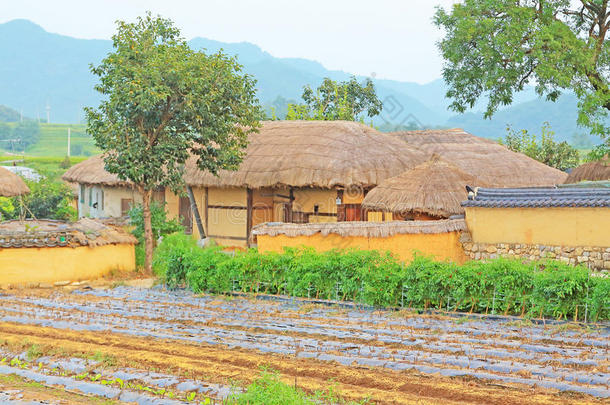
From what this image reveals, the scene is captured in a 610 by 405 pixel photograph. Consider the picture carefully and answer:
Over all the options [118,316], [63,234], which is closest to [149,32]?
[63,234]

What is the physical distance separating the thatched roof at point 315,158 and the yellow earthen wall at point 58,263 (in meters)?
3.78

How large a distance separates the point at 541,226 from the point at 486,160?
1094 centimetres

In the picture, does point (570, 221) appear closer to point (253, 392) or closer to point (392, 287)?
point (392, 287)

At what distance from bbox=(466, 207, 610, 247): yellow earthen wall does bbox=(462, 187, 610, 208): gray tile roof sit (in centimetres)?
19

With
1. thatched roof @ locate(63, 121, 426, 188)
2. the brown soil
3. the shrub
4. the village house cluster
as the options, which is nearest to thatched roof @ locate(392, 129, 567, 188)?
the village house cluster

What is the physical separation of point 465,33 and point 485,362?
36.9 ft

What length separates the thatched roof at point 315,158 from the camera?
62.2 feet

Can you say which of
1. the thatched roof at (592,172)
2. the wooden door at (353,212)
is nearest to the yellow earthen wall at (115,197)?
the wooden door at (353,212)

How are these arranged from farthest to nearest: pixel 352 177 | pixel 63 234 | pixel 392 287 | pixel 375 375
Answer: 1. pixel 352 177
2. pixel 63 234
3. pixel 392 287
4. pixel 375 375

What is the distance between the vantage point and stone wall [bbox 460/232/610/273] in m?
12.4

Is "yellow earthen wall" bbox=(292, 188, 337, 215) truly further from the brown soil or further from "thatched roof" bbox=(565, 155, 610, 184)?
the brown soil

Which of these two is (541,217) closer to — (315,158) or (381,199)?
(381,199)

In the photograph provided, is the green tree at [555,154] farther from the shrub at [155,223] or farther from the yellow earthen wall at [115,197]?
the shrub at [155,223]

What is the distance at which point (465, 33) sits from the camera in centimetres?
1652
